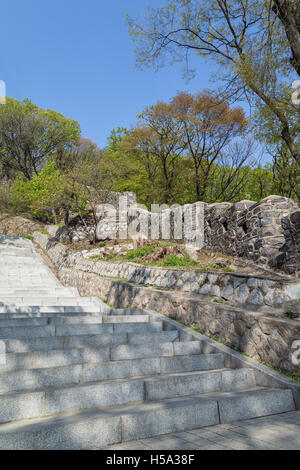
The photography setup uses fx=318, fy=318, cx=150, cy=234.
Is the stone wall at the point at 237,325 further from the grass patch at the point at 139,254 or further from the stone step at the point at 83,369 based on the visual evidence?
the grass patch at the point at 139,254

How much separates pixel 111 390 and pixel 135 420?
1.69ft

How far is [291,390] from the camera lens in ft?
11.2

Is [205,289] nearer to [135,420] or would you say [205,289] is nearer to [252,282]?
[252,282]

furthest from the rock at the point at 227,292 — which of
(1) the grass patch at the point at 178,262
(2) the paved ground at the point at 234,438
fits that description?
(1) the grass patch at the point at 178,262

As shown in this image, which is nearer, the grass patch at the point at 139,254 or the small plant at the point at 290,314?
the small plant at the point at 290,314

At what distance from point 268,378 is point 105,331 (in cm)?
243

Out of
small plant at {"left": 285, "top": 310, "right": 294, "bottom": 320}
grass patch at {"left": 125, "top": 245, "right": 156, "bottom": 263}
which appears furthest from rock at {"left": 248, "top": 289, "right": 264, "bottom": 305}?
grass patch at {"left": 125, "top": 245, "right": 156, "bottom": 263}

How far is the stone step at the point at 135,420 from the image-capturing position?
228cm

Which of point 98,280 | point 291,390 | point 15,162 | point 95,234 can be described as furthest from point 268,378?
point 15,162

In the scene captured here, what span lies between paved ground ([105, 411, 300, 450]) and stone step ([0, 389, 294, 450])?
7 cm

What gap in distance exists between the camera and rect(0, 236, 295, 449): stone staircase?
8.09 ft

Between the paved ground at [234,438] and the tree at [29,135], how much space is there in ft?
104

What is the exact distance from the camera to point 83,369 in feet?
11.2

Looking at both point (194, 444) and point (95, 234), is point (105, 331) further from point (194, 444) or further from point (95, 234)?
point (95, 234)
